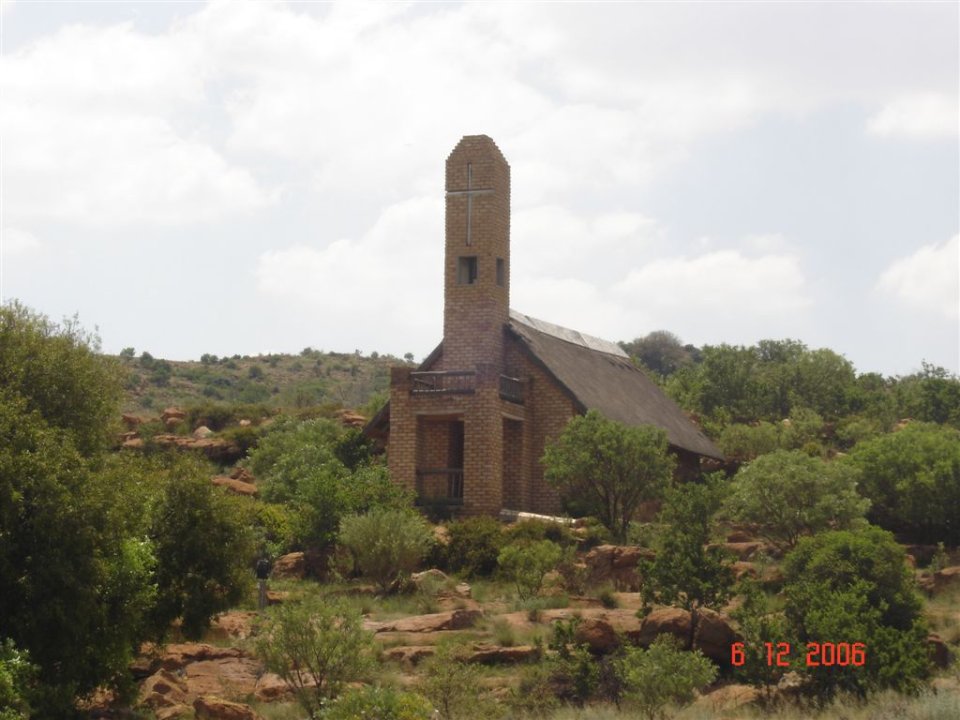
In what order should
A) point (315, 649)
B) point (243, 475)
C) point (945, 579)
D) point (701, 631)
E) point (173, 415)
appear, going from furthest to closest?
point (173, 415) → point (243, 475) → point (945, 579) → point (701, 631) → point (315, 649)

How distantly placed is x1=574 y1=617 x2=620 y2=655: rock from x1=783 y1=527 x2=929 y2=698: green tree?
8.45ft

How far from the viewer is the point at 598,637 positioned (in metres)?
21.6

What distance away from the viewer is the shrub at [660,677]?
1898 cm

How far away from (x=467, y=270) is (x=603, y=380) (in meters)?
5.77

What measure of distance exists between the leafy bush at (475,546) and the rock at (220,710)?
400 inches

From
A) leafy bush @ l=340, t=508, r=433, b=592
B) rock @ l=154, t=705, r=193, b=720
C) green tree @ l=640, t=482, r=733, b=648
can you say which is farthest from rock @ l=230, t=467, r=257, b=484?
rock @ l=154, t=705, r=193, b=720

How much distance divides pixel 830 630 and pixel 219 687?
8506 millimetres

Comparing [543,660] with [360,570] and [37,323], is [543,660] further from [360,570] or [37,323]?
[37,323]

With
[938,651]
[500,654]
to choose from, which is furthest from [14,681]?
[938,651]

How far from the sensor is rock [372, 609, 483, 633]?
23250mm

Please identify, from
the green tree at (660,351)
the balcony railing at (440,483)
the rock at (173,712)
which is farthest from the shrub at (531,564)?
the green tree at (660,351)

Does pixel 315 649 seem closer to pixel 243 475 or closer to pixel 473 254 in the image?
pixel 473 254

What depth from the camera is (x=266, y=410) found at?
2050 inches

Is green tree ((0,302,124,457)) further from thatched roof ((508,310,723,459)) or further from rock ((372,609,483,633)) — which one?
thatched roof ((508,310,723,459))
